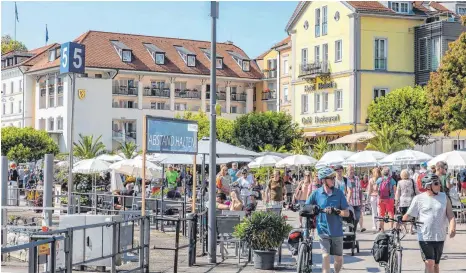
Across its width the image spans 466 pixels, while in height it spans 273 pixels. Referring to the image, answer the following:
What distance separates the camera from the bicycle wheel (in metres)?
11.9

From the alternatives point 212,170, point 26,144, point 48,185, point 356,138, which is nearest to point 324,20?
point 356,138

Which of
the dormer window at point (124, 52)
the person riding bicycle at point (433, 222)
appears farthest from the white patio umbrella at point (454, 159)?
the dormer window at point (124, 52)

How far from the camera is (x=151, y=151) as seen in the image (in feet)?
49.2

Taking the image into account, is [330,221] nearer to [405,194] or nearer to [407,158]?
[405,194]

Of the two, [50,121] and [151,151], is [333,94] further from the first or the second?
[151,151]

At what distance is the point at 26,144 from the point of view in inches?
2559

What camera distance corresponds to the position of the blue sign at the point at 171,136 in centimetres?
1509

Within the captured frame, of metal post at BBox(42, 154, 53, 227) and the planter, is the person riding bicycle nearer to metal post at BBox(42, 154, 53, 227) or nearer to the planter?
the planter

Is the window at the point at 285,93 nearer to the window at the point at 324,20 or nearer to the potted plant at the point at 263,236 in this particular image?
the window at the point at 324,20

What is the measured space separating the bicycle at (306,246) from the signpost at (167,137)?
3.51m

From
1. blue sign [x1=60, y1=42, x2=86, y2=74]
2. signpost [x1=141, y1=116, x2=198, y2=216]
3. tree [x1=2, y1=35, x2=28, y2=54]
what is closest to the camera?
signpost [x1=141, y1=116, x2=198, y2=216]

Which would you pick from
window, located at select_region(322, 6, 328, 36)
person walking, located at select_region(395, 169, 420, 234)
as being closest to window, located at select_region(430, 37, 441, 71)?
window, located at select_region(322, 6, 328, 36)

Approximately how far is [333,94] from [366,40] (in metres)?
4.53

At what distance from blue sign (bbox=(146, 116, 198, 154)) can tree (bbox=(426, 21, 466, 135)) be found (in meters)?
27.0
